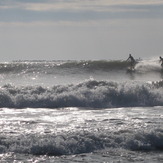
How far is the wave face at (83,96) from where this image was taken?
2175cm

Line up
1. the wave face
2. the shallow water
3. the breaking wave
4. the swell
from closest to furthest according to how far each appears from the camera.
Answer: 1. the shallow water
2. the breaking wave
3. the wave face
4. the swell

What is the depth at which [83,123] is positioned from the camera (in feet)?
49.8

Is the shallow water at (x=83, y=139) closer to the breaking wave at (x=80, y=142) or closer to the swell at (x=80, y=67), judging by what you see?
the breaking wave at (x=80, y=142)

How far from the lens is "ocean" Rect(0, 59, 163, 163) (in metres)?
11.9

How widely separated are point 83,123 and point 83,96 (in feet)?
24.1

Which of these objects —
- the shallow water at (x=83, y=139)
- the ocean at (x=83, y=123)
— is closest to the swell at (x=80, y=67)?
the ocean at (x=83, y=123)

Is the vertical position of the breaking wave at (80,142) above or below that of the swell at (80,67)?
below

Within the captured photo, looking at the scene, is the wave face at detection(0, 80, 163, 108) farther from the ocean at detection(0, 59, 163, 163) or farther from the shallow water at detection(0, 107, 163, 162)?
the shallow water at detection(0, 107, 163, 162)

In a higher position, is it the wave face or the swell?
the swell

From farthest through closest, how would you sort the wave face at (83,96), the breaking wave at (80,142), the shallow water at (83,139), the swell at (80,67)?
the swell at (80,67)
the wave face at (83,96)
the breaking wave at (80,142)
the shallow water at (83,139)

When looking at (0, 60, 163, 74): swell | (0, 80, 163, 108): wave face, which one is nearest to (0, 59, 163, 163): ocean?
(0, 80, 163, 108): wave face

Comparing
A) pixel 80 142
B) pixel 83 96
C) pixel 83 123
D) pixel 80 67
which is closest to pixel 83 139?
pixel 80 142

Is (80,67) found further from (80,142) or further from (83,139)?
(80,142)

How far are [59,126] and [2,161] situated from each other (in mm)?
3657
